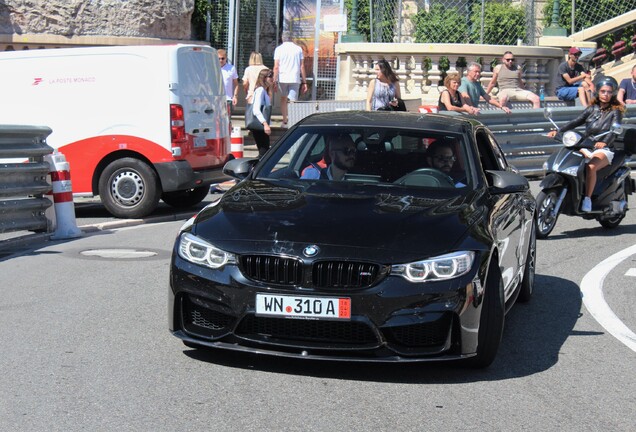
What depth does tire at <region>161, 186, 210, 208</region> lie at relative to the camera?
1585 cm

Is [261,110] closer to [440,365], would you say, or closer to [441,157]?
[441,157]

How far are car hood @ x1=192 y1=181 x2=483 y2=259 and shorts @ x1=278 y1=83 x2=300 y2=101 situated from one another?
52.4ft

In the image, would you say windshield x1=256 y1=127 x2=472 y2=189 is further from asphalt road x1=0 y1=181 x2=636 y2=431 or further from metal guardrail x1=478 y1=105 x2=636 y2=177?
metal guardrail x1=478 y1=105 x2=636 y2=177

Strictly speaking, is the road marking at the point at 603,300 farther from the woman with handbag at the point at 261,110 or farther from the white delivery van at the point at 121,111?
the woman with handbag at the point at 261,110

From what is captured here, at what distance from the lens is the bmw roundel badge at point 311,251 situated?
247 inches

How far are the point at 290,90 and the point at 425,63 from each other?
2.74m

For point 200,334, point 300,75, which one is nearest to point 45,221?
point 200,334

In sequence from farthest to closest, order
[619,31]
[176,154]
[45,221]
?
1. [619,31]
2. [176,154]
3. [45,221]

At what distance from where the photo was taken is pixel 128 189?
47.6 ft

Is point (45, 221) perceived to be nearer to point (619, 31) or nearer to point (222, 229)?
point (222, 229)

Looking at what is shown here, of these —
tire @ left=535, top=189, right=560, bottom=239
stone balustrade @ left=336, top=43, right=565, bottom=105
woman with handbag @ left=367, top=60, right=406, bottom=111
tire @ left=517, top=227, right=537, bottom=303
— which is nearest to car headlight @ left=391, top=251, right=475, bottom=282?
tire @ left=517, top=227, right=537, bottom=303

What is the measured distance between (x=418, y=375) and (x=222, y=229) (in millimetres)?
1371

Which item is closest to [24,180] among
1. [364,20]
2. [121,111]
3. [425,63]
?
[121,111]

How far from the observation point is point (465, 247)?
643cm
